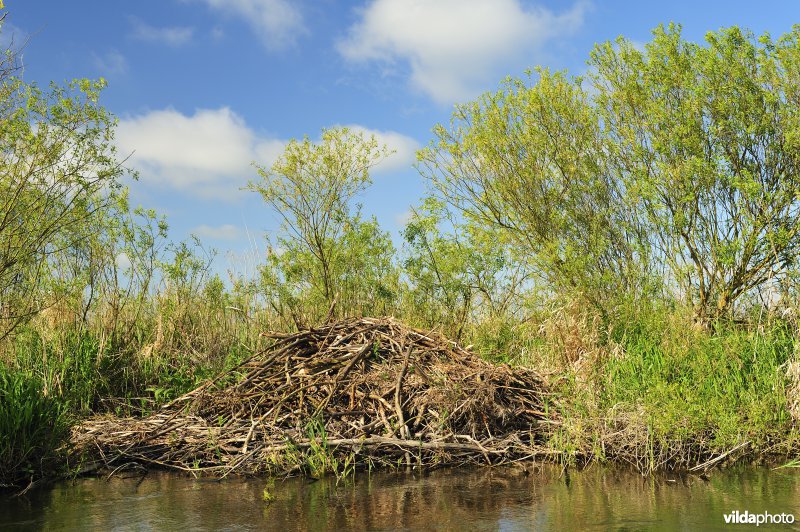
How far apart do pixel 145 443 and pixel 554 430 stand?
414 centimetres

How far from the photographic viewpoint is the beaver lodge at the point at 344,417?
6609mm

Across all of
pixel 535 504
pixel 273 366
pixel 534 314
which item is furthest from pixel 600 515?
pixel 534 314

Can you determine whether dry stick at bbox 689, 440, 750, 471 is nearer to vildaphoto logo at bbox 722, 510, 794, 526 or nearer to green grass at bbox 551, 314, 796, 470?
green grass at bbox 551, 314, 796, 470

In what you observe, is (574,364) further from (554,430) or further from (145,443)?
(145,443)

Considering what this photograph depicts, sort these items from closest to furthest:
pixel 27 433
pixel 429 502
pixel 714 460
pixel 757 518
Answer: pixel 757 518, pixel 429 502, pixel 714 460, pixel 27 433

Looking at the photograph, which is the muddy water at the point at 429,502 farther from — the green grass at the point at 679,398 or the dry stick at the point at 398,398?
the dry stick at the point at 398,398

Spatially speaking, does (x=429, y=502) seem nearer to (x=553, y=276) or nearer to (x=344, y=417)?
(x=344, y=417)

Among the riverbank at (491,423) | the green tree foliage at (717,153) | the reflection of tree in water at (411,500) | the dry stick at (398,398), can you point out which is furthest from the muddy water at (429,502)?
the green tree foliage at (717,153)

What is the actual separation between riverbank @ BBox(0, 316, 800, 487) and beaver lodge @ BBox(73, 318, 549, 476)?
2 cm

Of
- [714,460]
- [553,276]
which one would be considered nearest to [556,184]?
[553,276]

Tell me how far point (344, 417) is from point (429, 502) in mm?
1914

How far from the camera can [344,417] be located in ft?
23.2

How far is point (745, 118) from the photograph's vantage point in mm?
10461

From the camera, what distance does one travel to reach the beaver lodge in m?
6.61
